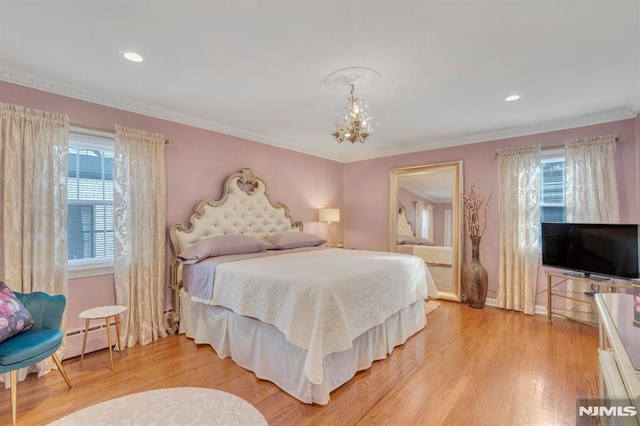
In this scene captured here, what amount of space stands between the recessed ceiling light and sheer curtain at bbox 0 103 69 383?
0.98 meters

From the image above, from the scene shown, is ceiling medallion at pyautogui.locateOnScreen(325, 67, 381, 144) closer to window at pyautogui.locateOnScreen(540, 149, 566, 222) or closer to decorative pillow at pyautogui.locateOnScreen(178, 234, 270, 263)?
decorative pillow at pyautogui.locateOnScreen(178, 234, 270, 263)

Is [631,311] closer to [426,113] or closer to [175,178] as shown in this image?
[426,113]

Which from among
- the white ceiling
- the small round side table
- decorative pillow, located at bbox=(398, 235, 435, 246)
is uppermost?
the white ceiling

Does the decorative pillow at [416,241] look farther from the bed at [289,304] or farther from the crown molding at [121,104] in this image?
the crown molding at [121,104]

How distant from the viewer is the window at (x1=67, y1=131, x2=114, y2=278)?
9.06ft

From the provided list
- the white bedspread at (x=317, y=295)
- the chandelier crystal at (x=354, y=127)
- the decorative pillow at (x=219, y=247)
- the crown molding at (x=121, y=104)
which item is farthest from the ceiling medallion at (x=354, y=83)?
the crown molding at (x=121, y=104)

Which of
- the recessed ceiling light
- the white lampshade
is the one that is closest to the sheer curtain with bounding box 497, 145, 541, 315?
the white lampshade

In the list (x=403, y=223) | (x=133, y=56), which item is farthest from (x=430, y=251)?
(x=133, y=56)

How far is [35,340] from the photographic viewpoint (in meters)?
1.92

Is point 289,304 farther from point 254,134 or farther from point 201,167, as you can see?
point 254,134

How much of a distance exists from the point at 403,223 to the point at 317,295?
348cm

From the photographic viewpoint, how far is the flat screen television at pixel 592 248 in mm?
2848

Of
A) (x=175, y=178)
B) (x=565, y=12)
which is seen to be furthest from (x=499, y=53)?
(x=175, y=178)

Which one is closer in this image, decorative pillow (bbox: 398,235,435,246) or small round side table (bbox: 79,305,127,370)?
small round side table (bbox: 79,305,127,370)
